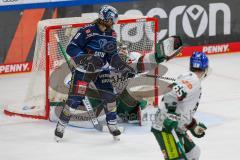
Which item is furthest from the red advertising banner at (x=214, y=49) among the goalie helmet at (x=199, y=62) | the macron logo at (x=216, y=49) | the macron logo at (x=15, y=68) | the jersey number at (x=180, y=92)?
the jersey number at (x=180, y=92)

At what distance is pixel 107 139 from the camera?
10812 mm

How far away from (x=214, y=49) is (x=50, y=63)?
466 centimetres

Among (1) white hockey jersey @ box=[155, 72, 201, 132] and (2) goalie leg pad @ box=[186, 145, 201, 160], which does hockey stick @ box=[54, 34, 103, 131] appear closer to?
(2) goalie leg pad @ box=[186, 145, 201, 160]

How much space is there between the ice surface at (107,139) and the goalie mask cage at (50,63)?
0.88ft

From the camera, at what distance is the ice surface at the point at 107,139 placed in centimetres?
1016

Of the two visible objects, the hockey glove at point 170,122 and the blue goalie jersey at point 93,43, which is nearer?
the hockey glove at point 170,122

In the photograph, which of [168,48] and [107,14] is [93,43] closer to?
[107,14]

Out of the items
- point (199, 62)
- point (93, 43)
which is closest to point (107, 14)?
point (93, 43)

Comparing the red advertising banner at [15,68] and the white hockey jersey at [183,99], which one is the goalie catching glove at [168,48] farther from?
the red advertising banner at [15,68]

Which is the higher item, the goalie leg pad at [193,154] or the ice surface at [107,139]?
the goalie leg pad at [193,154]

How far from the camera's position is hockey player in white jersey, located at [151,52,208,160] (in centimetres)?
805

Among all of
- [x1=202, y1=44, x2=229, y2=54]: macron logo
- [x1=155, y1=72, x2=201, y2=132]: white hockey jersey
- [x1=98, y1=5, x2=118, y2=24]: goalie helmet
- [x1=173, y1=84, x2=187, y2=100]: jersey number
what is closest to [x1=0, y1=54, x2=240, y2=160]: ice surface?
[x1=98, y1=5, x2=118, y2=24]: goalie helmet

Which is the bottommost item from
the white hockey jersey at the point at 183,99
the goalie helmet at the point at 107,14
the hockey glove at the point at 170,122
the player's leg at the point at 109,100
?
the player's leg at the point at 109,100

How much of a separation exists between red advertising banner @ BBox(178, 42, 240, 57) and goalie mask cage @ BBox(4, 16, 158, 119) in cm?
310
